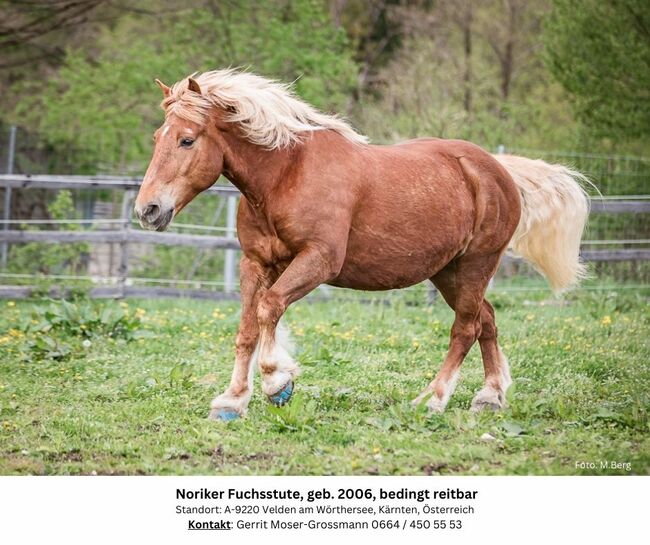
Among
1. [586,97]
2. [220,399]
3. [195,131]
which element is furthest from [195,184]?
[586,97]

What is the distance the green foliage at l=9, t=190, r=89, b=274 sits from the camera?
1106 centimetres

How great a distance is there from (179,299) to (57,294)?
1475mm

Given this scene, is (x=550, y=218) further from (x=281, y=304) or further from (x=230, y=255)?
(x=230, y=255)

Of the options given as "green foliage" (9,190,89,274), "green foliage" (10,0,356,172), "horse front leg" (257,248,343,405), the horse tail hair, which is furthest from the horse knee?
"green foliage" (10,0,356,172)

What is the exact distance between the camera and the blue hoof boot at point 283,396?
16.8ft

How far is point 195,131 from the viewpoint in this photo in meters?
4.92

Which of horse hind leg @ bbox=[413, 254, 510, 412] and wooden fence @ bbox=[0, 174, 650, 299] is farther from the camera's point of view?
wooden fence @ bbox=[0, 174, 650, 299]

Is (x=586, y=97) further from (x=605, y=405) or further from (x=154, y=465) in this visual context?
(x=154, y=465)

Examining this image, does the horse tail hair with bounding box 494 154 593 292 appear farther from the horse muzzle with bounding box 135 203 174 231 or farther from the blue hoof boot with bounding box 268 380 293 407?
the horse muzzle with bounding box 135 203 174 231

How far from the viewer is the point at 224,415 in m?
5.12

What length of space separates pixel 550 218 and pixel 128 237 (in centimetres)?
576

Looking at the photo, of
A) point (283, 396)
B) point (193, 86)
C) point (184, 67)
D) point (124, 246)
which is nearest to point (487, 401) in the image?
point (283, 396)

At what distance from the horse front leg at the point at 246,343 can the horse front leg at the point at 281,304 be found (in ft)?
0.64

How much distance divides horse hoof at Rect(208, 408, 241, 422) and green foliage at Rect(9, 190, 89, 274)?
6.17m
